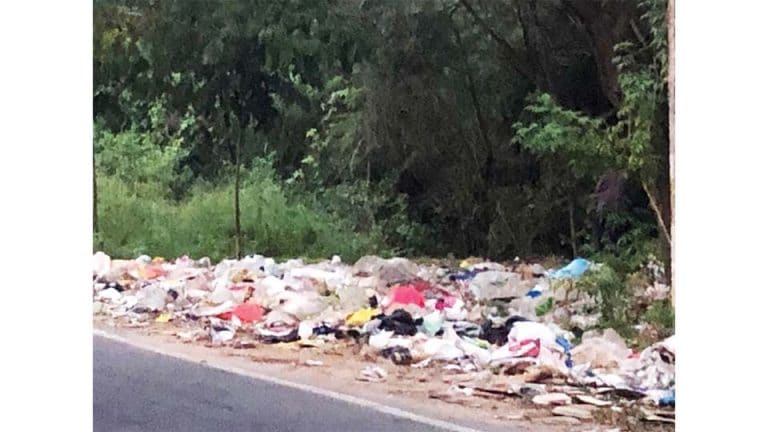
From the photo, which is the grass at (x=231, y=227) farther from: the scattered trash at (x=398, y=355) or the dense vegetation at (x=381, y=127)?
the scattered trash at (x=398, y=355)

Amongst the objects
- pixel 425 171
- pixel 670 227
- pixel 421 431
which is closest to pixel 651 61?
pixel 670 227

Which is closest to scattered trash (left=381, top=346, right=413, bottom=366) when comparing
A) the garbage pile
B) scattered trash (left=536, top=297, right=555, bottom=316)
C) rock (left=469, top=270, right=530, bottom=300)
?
the garbage pile

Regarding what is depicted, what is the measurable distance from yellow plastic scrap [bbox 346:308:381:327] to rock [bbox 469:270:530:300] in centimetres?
23

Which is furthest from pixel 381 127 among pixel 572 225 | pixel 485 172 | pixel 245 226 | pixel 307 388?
pixel 307 388

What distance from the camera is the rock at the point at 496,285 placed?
7.81 feet

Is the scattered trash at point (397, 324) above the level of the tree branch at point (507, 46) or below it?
below

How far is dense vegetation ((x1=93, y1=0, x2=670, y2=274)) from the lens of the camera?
237 cm

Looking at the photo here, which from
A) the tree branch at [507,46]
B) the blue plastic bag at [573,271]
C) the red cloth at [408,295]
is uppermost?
the tree branch at [507,46]

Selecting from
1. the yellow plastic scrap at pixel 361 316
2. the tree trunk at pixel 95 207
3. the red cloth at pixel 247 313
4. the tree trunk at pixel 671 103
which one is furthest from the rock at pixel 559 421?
the tree trunk at pixel 95 207

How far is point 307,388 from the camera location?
2.32 metres

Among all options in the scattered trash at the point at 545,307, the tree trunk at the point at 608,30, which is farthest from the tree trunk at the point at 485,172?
the tree trunk at the point at 608,30

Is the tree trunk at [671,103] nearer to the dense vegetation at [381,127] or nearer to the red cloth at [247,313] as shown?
the dense vegetation at [381,127]

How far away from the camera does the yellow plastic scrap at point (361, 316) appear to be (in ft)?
7.79
